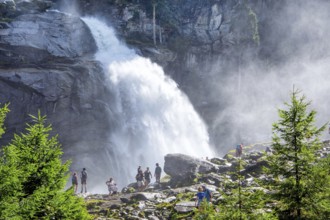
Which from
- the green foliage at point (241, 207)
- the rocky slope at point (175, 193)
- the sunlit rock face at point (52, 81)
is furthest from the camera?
the sunlit rock face at point (52, 81)

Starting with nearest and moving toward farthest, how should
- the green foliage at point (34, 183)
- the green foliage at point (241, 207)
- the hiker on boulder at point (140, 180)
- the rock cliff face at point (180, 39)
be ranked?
the green foliage at point (241, 207), the green foliage at point (34, 183), the hiker on boulder at point (140, 180), the rock cliff face at point (180, 39)

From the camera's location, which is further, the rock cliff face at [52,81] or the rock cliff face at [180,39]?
the rock cliff face at [180,39]

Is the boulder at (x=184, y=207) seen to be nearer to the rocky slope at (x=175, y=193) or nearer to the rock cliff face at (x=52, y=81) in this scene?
the rocky slope at (x=175, y=193)

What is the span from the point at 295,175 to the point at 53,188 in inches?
294

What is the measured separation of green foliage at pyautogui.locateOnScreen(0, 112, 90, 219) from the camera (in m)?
8.91

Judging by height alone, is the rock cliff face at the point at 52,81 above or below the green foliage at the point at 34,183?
above

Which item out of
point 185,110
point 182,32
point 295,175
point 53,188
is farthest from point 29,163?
point 182,32

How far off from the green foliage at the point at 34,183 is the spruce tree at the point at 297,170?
632 cm

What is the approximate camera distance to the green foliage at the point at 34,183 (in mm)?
8914

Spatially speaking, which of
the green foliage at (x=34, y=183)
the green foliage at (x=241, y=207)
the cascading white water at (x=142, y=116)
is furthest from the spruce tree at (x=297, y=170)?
the cascading white water at (x=142, y=116)

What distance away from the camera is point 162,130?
147 ft

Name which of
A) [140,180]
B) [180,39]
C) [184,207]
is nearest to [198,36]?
[180,39]

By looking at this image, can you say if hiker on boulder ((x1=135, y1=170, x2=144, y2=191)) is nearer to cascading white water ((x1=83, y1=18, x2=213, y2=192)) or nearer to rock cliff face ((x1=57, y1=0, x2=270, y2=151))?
cascading white water ((x1=83, y1=18, x2=213, y2=192))

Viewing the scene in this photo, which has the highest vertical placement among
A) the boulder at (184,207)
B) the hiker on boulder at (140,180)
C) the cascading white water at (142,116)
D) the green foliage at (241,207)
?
the cascading white water at (142,116)
